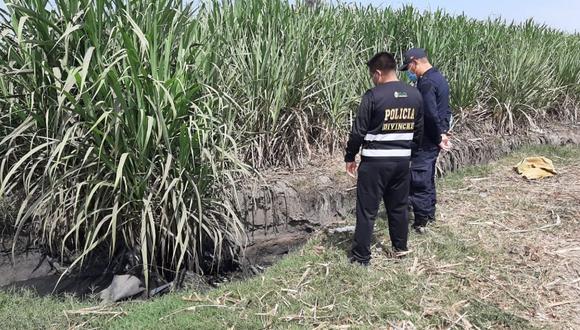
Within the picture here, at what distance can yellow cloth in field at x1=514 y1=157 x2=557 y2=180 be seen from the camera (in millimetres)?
6180

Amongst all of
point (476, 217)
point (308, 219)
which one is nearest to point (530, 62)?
point (476, 217)

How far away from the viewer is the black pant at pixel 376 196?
3695 millimetres

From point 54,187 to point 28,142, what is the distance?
0.65m

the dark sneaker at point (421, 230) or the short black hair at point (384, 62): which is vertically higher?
the short black hair at point (384, 62)

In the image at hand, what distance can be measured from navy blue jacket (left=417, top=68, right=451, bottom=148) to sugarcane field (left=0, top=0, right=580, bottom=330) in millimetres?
16

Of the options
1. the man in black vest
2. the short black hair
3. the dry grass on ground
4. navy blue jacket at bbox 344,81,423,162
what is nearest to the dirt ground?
the dry grass on ground

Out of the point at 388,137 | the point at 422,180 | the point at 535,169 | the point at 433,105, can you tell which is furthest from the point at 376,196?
the point at 535,169

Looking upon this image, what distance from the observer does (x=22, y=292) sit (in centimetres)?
359

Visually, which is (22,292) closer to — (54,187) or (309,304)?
(54,187)

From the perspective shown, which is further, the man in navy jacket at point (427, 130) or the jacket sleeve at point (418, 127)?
the man in navy jacket at point (427, 130)

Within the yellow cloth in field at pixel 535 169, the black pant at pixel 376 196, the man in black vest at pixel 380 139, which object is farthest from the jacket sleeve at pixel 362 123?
the yellow cloth in field at pixel 535 169

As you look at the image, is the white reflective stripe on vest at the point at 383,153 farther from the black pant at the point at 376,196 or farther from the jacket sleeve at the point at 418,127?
the jacket sleeve at the point at 418,127

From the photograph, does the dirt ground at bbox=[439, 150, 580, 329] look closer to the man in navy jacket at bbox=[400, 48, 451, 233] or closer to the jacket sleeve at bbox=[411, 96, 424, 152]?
the man in navy jacket at bbox=[400, 48, 451, 233]

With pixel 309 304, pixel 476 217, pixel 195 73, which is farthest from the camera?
pixel 476 217
